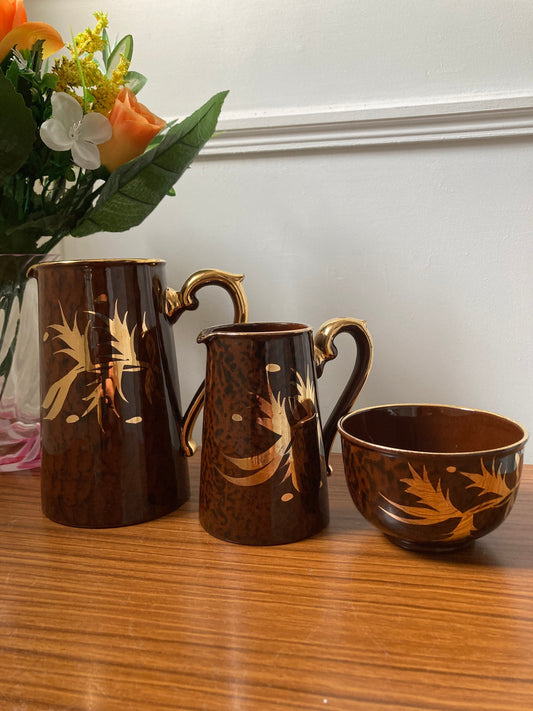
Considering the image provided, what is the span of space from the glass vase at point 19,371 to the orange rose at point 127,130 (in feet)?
0.39

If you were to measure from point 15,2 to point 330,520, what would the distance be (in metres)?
0.51

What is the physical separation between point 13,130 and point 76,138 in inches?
2.0

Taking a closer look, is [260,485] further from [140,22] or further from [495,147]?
[140,22]

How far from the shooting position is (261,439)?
1.44 feet

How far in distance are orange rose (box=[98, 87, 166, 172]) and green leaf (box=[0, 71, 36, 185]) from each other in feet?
0.20

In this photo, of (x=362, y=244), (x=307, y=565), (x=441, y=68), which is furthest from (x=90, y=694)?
(x=441, y=68)

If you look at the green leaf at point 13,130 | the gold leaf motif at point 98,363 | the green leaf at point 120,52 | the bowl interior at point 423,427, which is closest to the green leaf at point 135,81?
the green leaf at point 120,52

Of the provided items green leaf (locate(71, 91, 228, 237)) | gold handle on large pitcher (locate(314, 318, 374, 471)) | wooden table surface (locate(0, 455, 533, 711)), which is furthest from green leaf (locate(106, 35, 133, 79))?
wooden table surface (locate(0, 455, 533, 711))

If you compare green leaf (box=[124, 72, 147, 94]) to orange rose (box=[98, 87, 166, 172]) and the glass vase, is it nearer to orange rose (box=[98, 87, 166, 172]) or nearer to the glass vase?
orange rose (box=[98, 87, 166, 172])

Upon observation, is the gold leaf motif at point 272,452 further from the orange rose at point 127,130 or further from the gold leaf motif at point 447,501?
the orange rose at point 127,130

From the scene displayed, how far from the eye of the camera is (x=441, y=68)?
0.61 metres

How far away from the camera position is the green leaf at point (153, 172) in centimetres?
51

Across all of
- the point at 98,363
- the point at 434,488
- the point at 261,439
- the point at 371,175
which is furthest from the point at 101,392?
the point at 371,175

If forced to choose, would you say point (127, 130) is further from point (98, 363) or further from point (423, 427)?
point (423, 427)
